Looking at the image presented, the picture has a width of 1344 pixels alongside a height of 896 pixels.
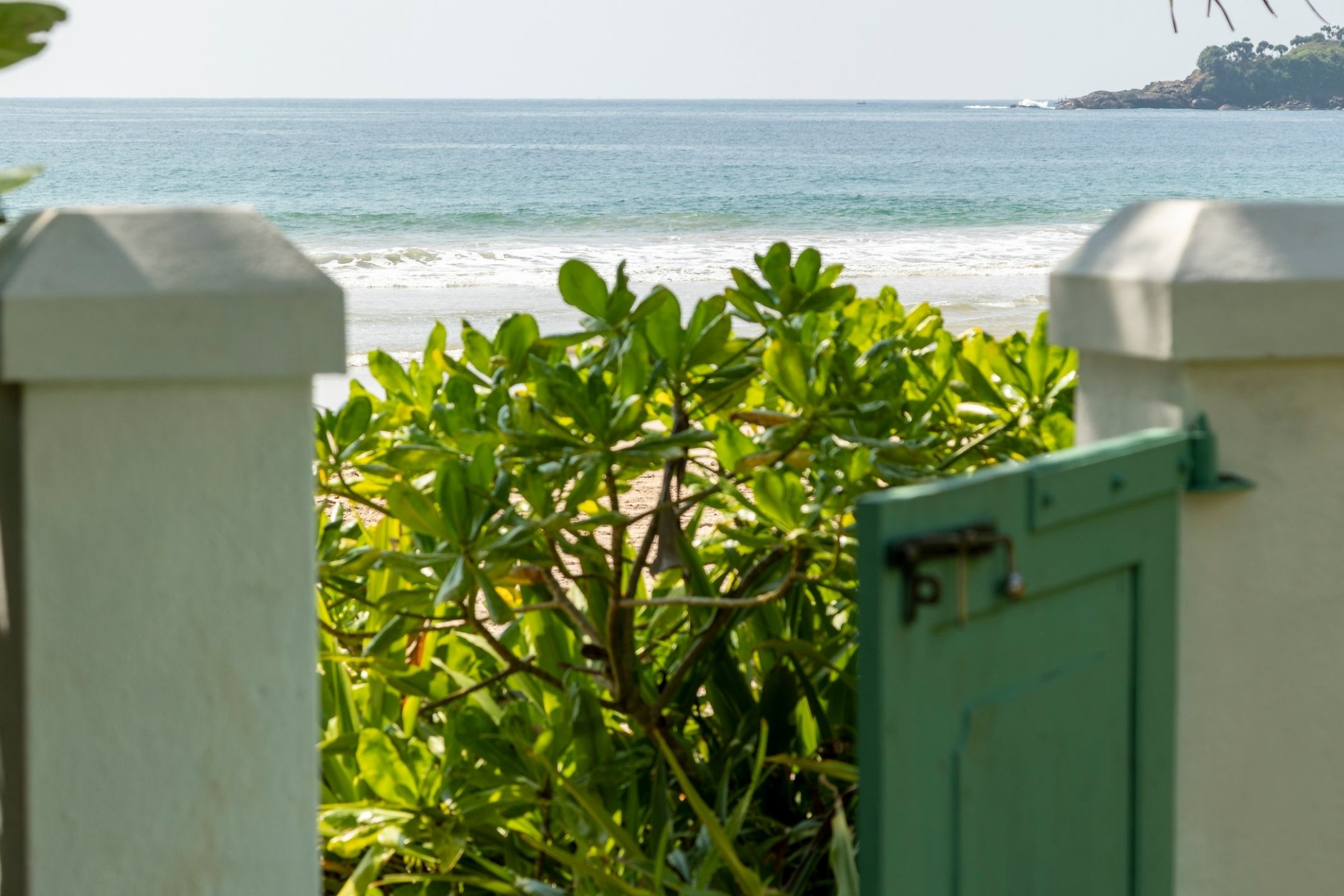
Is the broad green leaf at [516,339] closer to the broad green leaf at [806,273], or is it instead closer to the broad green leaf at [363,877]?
the broad green leaf at [806,273]

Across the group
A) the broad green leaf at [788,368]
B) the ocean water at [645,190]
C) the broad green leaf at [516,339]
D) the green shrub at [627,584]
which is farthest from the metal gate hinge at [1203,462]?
the ocean water at [645,190]

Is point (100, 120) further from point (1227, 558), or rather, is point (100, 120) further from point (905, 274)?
point (1227, 558)

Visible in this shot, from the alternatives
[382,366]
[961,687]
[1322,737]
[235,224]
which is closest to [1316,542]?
[1322,737]

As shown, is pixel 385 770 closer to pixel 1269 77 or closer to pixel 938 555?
pixel 938 555

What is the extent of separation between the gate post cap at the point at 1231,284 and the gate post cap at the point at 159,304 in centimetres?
99

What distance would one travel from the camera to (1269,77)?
115750 mm

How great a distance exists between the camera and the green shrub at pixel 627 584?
2145 millimetres

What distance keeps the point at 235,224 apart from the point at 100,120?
94.1m

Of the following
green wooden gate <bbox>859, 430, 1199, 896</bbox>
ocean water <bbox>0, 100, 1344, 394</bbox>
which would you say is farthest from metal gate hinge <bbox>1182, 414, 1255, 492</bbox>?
ocean water <bbox>0, 100, 1344, 394</bbox>

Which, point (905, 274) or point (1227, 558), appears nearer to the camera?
point (1227, 558)

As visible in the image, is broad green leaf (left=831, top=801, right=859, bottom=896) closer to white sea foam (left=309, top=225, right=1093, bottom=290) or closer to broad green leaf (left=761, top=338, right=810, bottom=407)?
broad green leaf (left=761, top=338, right=810, bottom=407)

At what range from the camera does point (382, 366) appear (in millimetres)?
2570

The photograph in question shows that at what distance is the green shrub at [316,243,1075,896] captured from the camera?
2.14 meters

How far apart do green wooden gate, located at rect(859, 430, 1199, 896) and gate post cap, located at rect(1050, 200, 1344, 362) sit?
A: 13 cm
